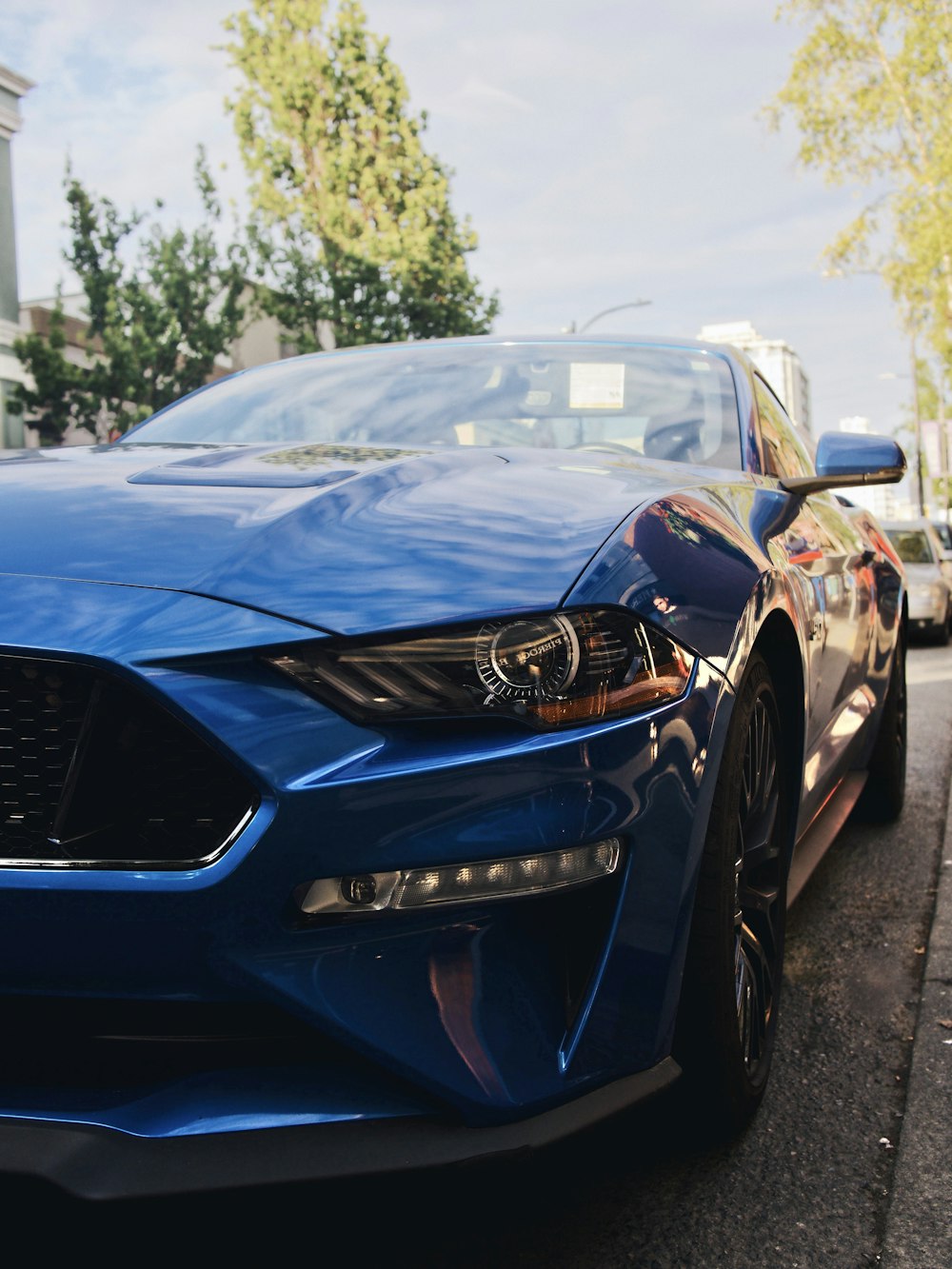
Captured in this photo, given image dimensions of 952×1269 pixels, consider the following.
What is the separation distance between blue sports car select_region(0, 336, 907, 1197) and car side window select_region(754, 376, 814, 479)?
1.36m

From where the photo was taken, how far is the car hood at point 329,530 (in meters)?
1.70

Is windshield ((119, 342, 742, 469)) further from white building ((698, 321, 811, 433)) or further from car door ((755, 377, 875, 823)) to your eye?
white building ((698, 321, 811, 433))

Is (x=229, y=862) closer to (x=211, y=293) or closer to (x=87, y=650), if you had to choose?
(x=87, y=650)

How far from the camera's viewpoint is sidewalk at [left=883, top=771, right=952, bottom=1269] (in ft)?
6.31

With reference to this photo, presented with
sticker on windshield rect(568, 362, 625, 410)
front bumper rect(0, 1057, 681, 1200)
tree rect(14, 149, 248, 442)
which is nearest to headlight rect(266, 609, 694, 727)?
front bumper rect(0, 1057, 681, 1200)

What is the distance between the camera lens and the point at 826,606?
9.81 feet

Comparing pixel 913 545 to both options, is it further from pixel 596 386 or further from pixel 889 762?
pixel 596 386

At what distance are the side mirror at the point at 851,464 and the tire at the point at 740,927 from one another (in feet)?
2.41

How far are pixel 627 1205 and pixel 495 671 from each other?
3.01 feet

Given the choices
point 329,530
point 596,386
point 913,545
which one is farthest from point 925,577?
point 329,530

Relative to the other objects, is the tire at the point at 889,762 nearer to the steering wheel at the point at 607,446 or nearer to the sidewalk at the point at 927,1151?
the sidewalk at the point at 927,1151

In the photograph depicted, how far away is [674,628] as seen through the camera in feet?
6.11

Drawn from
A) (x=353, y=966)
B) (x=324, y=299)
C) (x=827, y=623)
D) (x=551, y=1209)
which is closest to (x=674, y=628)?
(x=353, y=966)

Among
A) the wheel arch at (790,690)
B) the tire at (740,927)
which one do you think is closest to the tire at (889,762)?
the wheel arch at (790,690)
